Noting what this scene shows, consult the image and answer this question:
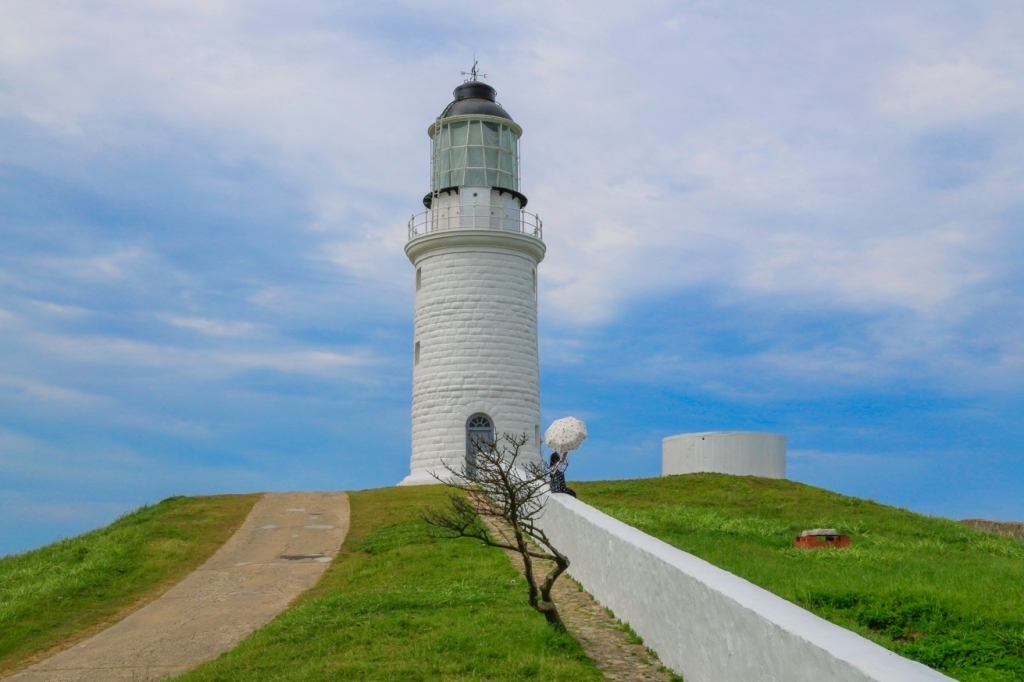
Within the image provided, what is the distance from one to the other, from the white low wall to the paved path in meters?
4.45

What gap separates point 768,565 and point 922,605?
9.38 feet

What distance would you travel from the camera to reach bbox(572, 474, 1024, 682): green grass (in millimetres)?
8180

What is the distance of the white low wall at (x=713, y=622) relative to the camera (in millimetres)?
5832

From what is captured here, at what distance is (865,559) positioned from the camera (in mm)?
13047

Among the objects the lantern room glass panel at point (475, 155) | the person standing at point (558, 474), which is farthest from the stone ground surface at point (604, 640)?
the lantern room glass panel at point (475, 155)

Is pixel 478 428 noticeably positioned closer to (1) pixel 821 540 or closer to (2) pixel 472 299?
(2) pixel 472 299

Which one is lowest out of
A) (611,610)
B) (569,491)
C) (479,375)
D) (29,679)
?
(29,679)

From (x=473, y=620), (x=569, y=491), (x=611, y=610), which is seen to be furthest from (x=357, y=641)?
(x=569, y=491)

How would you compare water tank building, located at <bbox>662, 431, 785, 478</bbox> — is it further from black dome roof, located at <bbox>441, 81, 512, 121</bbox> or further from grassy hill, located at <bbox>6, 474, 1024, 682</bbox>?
black dome roof, located at <bbox>441, 81, 512, 121</bbox>

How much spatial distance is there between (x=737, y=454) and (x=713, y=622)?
18.9 metres

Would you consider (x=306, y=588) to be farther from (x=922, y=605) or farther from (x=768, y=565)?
(x=922, y=605)

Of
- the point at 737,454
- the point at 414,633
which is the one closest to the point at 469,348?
the point at 737,454

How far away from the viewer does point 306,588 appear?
1430 cm

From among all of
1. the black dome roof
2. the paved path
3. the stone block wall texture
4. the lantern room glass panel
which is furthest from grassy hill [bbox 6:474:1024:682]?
the black dome roof
